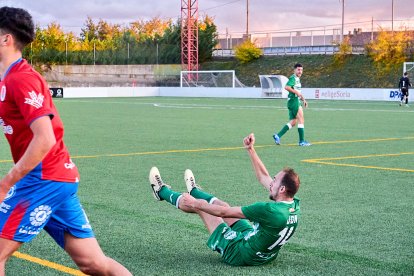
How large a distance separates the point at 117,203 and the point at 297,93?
9.72 metres

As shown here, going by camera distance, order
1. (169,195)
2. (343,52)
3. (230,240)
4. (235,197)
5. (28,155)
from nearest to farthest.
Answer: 1. (28,155)
2. (230,240)
3. (169,195)
4. (235,197)
5. (343,52)

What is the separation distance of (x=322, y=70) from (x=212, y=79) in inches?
572

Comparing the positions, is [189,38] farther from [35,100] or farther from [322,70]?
[35,100]

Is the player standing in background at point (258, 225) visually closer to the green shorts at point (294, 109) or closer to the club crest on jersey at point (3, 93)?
the club crest on jersey at point (3, 93)

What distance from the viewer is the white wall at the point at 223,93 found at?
50.1m

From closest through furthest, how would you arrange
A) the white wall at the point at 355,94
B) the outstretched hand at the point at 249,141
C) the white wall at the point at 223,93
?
the outstretched hand at the point at 249,141 → the white wall at the point at 355,94 → the white wall at the point at 223,93

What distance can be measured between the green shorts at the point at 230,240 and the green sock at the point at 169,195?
766 millimetres

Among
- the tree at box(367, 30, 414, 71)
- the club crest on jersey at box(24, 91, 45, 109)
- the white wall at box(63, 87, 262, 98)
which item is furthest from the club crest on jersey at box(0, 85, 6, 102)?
the tree at box(367, 30, 414, 71)

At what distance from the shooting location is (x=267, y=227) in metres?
5.98

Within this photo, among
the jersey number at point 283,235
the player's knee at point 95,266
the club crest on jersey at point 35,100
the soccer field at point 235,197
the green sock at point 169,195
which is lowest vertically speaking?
the soccer field at point 235,197

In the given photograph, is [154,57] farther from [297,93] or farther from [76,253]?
[76,253]

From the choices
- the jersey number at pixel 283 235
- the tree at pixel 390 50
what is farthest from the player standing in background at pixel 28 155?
the tree at pixel 390 50

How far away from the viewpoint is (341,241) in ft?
23.8

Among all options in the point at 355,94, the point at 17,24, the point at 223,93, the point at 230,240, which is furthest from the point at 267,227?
the point at 223,93
